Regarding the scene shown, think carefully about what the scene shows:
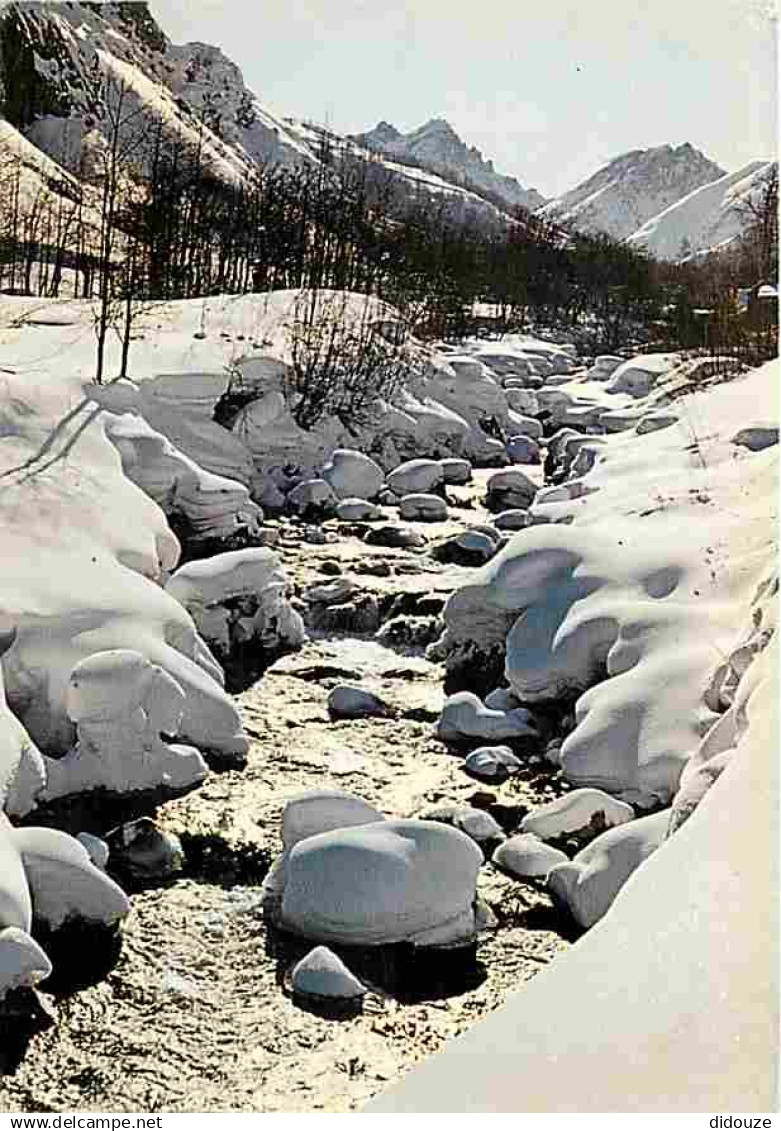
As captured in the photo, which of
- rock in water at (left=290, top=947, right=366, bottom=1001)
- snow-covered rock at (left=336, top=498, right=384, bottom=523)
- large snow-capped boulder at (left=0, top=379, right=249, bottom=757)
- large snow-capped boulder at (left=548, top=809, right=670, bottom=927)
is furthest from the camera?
snow-covered rock at (left=336, top=498, right=384, bottom=523)

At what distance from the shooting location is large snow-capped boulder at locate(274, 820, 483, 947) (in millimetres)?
6496

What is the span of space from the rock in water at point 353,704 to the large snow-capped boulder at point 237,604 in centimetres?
143

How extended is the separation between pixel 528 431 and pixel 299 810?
60.0ft

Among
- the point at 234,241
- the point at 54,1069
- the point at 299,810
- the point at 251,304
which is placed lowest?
the point at 54,1069

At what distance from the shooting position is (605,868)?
6754 millimetres

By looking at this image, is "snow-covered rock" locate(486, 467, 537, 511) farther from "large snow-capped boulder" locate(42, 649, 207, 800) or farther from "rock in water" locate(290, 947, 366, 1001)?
"rock in water" locate(290, 947, 366, 1001)

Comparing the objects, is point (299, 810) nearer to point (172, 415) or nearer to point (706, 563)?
point (706, 563)

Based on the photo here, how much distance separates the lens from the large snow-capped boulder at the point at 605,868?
6.67 metres

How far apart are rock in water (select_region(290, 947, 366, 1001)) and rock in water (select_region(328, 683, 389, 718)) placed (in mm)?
3579

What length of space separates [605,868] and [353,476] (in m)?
11.4

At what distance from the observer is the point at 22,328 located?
63.8 ft

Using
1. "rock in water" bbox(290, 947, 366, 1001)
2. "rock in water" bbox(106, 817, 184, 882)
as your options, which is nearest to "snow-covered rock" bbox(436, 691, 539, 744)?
"rock in water" bbox(106, 817, 184, 882)

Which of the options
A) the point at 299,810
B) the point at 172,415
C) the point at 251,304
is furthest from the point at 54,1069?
the point at 251,304

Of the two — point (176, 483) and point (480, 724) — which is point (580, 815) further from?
point (176, 483)
